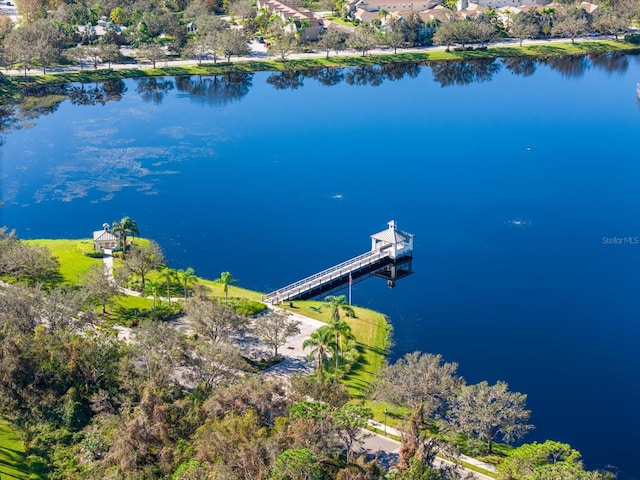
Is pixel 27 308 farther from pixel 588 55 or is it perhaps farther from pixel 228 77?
pixel 588 55

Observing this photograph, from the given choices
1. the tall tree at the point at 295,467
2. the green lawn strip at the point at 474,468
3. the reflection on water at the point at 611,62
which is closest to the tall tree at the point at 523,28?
→ the reflection on water at the point at 611,62

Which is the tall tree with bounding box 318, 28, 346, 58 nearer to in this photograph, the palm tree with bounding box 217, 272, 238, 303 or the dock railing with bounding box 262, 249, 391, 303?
the dock railing with bounding box 262, 249, 391, 303

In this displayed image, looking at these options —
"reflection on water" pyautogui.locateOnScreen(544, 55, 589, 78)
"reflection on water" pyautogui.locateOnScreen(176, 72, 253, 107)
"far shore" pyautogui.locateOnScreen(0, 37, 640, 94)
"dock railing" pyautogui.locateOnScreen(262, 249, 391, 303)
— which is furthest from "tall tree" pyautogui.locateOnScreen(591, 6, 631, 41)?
"dock railing" pyautogui.locateOnScreen(262, 249, 391, 303)

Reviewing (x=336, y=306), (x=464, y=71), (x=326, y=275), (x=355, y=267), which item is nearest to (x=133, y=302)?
(x=326, y=275)

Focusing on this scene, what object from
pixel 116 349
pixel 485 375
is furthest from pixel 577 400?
pixel 116 349

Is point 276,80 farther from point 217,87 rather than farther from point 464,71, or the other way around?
point 464,71

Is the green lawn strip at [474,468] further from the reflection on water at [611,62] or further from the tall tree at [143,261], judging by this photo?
the reflection on water at [611,62]

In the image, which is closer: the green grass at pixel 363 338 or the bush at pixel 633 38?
the green grass at pixel 363 338
